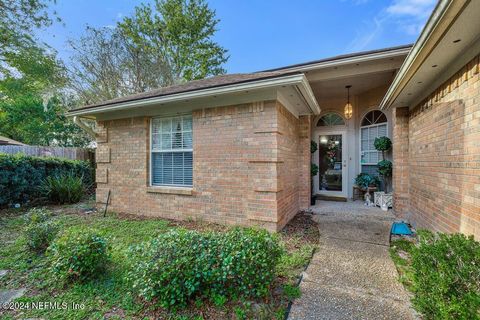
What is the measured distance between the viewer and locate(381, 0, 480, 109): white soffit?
195cm

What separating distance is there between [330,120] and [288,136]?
360cm

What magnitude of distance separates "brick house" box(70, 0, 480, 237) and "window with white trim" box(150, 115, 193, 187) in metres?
0.03

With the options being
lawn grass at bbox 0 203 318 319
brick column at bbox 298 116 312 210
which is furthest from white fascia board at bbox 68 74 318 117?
lawn grass at bbox 0 203 318 319

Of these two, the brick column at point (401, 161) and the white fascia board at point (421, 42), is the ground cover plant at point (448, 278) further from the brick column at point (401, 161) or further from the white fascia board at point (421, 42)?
the brick column at point (401, 161)

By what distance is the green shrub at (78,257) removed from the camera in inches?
97.8

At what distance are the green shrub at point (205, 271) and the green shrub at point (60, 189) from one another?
22.3 ft

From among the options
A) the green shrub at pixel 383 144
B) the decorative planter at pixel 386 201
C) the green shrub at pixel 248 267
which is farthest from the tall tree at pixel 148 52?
the green shrub at pixel 248 267

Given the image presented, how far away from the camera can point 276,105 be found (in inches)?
157

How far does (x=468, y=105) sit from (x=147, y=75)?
1437 cm

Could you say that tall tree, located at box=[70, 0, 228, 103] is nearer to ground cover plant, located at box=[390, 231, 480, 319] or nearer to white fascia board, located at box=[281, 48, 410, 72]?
white fascia board, located at box=[281, 48, 410, 72]

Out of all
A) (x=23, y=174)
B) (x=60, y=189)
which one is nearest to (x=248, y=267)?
(x=60, y=189)

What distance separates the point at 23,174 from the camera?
651 cm

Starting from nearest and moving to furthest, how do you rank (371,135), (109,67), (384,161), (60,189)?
(384,161), (371,135), (60,189), (109,67)

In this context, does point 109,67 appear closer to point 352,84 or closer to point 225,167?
point 225,167
